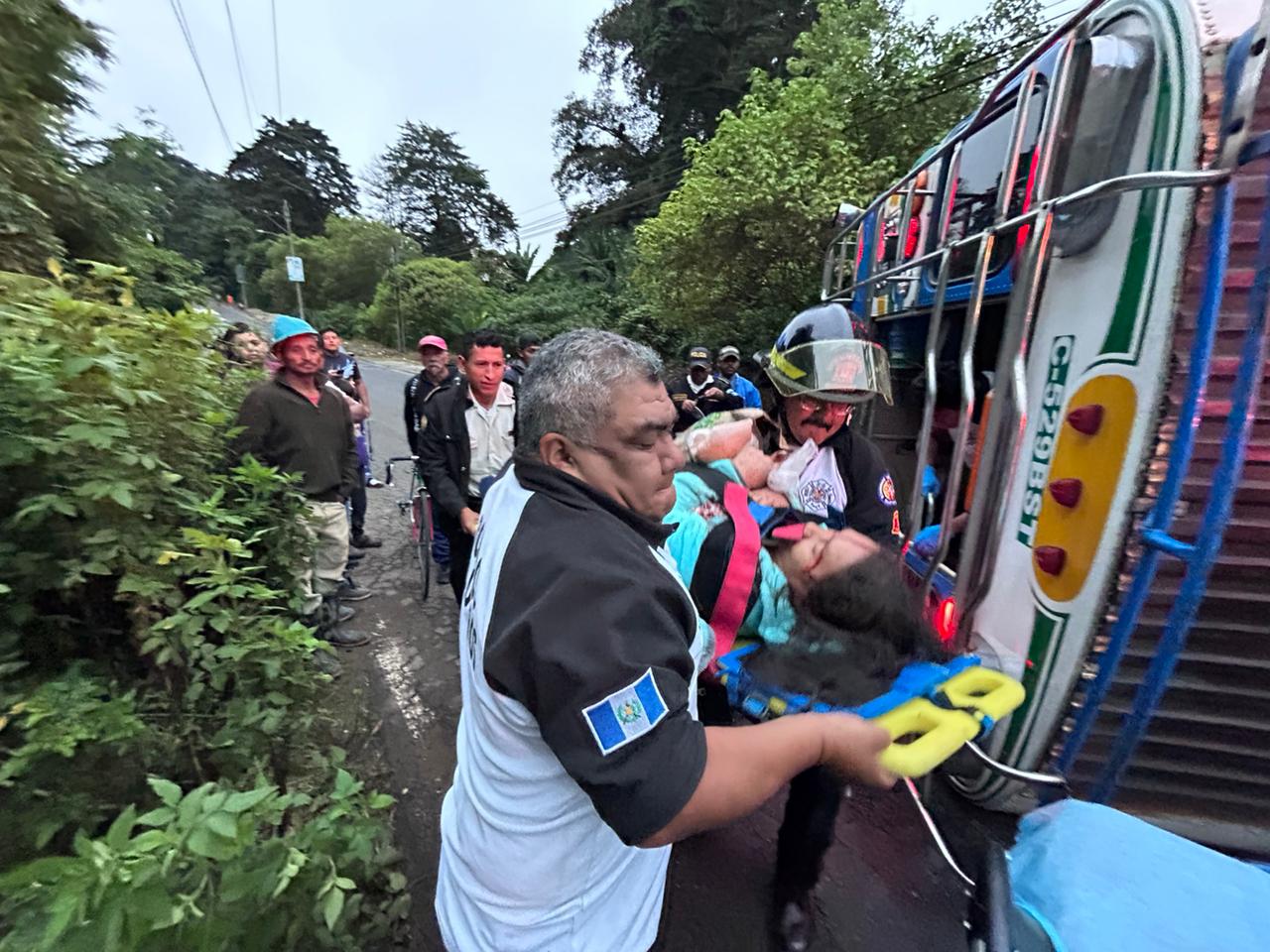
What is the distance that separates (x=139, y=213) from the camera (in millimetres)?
4215

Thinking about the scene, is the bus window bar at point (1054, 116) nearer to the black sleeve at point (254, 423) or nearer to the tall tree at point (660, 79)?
the black sleeve at point (254, 423)

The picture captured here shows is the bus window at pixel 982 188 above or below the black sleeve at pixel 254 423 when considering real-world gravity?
above

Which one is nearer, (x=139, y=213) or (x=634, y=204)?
(x=139, y=213)

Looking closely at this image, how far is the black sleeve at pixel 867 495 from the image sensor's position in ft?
7.84

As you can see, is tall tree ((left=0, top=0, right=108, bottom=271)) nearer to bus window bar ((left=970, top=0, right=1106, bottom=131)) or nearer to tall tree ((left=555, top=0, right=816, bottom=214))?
bus window bar ((left=970, top=0, right=1106, bottom=131))

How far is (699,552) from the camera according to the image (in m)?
1.49

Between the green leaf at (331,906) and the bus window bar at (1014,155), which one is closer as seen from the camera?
the green leaf at (331,906)

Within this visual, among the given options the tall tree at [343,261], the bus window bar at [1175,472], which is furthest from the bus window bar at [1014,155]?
the tall tree at [343,261]

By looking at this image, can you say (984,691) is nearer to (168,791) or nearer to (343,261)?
(168,791)

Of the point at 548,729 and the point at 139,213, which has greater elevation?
the point at 139,213

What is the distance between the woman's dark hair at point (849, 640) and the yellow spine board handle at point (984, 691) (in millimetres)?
146

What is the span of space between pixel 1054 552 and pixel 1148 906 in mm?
1102

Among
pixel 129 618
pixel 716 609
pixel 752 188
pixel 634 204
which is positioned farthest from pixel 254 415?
pixel 634 204

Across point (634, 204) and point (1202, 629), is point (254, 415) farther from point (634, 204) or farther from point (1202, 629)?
point (634, 204)
